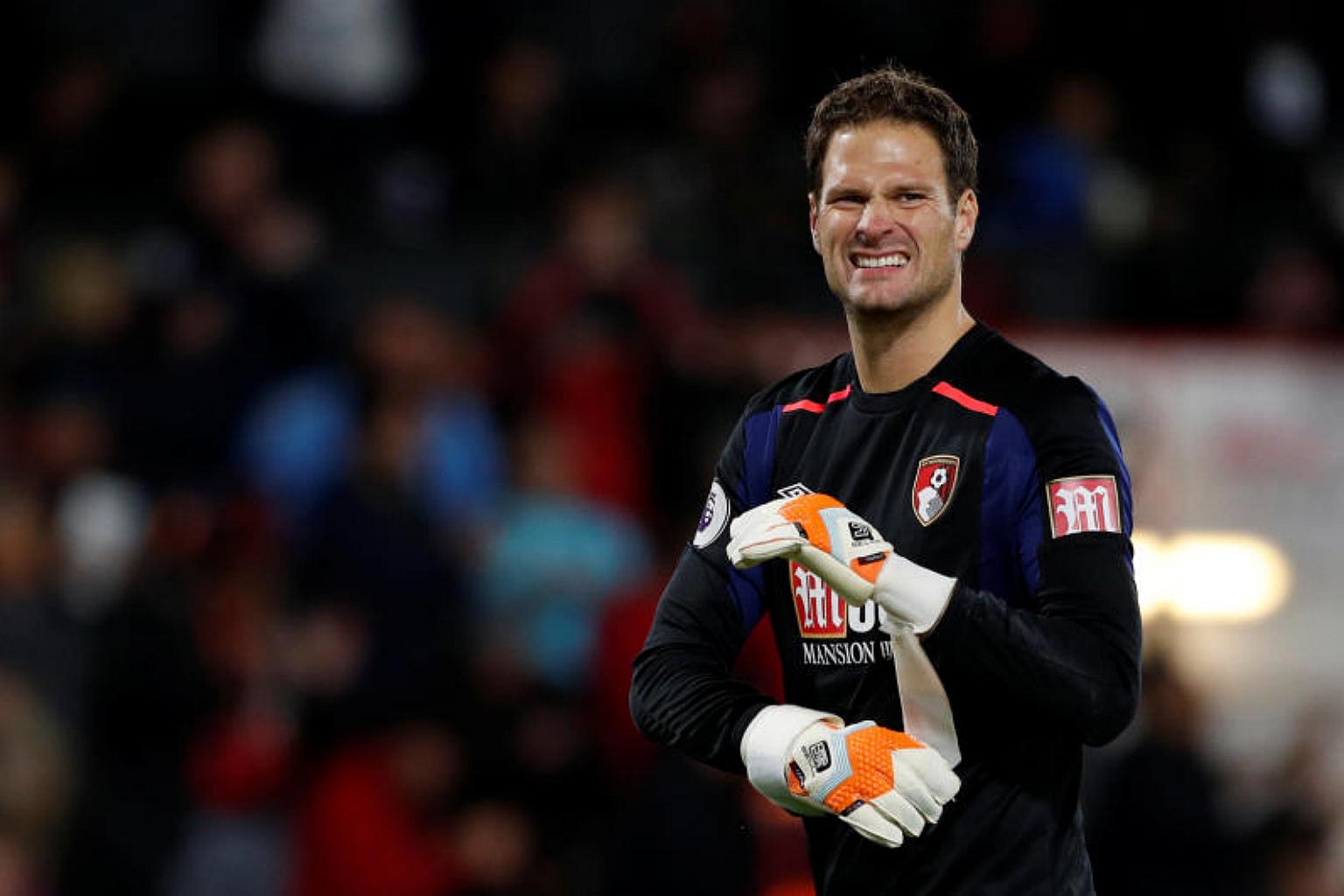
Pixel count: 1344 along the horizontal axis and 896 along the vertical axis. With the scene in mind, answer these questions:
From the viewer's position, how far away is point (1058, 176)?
37.0ft

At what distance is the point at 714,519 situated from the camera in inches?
169

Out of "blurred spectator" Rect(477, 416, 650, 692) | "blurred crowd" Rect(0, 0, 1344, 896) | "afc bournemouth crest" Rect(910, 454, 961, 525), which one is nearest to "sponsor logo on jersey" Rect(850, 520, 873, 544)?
"afc bournemouth crest" Rect(910, 454, 961, 525)

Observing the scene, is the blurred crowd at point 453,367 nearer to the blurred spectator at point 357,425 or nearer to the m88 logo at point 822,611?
the blurred spectator at point 357,425

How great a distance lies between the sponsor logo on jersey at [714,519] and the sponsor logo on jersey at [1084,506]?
68cm

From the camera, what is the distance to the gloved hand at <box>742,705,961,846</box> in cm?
373

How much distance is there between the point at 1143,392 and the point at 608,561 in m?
2.72

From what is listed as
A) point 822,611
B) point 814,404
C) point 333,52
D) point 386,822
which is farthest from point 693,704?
point 333,52

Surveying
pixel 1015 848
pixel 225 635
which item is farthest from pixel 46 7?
pixel 1015 848

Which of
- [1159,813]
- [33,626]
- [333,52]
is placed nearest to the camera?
[1159,813]

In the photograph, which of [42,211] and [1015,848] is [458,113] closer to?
[42,211]

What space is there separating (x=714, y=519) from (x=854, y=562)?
60 cm

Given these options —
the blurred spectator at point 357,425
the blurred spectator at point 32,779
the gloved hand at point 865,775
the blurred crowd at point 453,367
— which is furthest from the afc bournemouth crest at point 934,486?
the blurred spectator at point 32,779

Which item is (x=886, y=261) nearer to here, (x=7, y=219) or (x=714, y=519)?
(x=714, y=519)

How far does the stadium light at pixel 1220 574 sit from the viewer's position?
33.6ft
